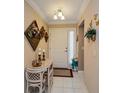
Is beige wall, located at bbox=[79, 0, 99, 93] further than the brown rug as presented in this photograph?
No

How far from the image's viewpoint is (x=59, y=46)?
5.91 m

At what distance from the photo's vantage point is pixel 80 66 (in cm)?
529

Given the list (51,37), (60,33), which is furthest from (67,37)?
(51,37)

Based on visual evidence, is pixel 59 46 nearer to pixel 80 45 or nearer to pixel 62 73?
pixel 80 45

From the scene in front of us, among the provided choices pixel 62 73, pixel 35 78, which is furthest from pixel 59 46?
pixel 35 78

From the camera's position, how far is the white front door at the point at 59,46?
587 cm

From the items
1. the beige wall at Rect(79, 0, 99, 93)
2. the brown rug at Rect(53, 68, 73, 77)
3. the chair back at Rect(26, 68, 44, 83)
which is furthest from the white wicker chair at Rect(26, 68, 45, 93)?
the brown rug at Rect(53, 68, 73, 77)

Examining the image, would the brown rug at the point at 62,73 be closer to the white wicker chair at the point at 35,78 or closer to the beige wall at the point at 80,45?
the beige wall at the point at 80,45

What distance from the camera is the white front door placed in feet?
19.3

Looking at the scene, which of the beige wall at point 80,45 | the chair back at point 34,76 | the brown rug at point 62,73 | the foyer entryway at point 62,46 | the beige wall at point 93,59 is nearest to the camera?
the beige wall at point 93,59

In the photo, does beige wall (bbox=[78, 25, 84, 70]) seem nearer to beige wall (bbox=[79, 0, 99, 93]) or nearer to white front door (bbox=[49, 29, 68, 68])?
white front door (bbox=[49, 29, 68, 68])

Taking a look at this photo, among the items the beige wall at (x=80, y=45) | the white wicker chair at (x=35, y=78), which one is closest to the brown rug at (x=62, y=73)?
the beige wall at (x=80, y=45)
